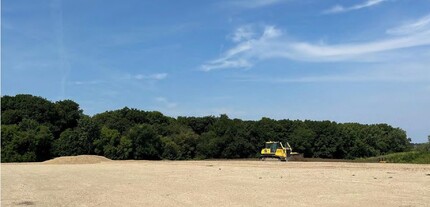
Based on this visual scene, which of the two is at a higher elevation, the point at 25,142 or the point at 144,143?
the point at 144,143

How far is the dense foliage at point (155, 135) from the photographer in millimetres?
68625

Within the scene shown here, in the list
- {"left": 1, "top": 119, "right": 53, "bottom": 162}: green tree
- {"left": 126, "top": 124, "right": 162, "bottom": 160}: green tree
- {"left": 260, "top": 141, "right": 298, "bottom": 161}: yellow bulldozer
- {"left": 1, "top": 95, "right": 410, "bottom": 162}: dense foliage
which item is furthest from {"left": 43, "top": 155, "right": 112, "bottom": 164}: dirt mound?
{"left": 126, "top": 124, "right": 162, "bottom": 160}: green tree

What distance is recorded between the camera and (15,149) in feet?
205

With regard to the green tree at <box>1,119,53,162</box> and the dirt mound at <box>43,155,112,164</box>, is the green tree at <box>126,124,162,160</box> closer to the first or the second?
the green tree at <box>1,119,53,162</box>

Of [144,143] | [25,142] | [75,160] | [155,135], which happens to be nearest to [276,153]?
[75,160]

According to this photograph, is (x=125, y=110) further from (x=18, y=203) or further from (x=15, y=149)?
(x=18, y=203)

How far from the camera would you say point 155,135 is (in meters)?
80.2

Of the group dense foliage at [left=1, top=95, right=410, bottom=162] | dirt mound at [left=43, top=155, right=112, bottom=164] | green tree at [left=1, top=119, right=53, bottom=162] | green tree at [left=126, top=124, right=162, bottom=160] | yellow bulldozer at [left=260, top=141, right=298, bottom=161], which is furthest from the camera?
green tree at [left=126, top=124, right=162, bottom=160]

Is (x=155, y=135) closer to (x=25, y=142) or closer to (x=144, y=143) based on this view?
(x=144, y=143)

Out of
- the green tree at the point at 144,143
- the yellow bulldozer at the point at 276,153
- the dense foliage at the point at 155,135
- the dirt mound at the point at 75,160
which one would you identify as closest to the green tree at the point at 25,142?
the dense foliage at the point at 155,135

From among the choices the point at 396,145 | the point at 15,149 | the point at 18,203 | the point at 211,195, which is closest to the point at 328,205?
the point at 211,195

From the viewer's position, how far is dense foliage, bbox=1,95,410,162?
225 feet

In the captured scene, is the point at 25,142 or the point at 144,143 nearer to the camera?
the point at 25,142

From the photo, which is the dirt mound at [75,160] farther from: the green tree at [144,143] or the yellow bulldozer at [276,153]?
the green tree at [144,143]
